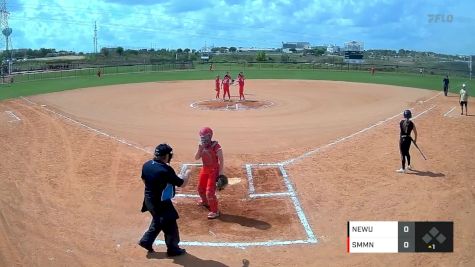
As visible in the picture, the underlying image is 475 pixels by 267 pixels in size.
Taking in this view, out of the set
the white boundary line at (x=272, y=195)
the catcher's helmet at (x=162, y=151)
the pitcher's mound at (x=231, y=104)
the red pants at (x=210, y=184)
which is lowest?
the white boundary line at (x=272, y=195)

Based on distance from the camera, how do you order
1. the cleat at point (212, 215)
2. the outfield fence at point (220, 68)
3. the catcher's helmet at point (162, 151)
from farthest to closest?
the outfield fence at point (220, 68) < the cleat at point (212, 215) < the catcher's helmet at point (162, 151)

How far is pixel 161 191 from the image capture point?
299 inches

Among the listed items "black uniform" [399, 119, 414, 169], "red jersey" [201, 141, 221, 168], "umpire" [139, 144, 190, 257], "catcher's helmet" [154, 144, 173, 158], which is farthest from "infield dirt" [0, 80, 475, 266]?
"catcher's helmet" [154, 144, 173, 158]

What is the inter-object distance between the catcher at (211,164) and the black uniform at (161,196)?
75.3 inches

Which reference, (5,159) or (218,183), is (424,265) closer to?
(218,183)

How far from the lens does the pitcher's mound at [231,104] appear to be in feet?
89.4

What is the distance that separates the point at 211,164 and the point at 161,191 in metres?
2.21

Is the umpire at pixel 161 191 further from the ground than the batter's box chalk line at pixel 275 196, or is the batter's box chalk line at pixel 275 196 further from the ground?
the umpire at pixel 161 191

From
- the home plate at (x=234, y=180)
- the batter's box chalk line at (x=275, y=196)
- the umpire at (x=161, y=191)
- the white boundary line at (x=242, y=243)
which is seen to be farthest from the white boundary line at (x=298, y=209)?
the umpire at (x=161, y=191)

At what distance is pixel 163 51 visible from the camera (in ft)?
402

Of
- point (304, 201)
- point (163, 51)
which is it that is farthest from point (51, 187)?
point (163, 51)

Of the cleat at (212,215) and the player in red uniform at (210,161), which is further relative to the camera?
the cleat at (212,215)

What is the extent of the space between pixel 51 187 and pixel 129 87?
3020 cm
